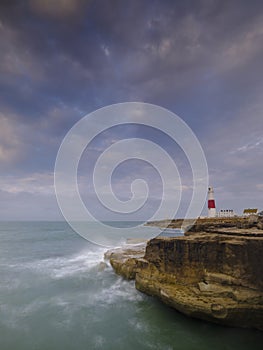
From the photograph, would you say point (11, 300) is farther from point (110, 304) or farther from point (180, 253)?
point (180, 253)

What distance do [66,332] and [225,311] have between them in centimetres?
845

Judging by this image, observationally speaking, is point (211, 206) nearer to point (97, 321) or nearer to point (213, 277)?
point (213, 277)

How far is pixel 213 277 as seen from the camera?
11.2 m

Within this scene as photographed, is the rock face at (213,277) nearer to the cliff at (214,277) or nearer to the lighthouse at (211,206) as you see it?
the cliff at (214,277)

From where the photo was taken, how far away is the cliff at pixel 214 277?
1012cm

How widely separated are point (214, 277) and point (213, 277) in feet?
0.18

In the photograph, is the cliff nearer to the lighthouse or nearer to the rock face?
the rock face

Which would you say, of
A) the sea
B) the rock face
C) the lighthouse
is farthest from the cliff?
the lighthouse

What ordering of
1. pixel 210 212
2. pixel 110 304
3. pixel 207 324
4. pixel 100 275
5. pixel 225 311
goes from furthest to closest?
pixel 210 212 < pixel 100 275 < pixel 110 304 < pixel 207 324 < pixel 225 311

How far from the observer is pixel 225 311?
1005cm

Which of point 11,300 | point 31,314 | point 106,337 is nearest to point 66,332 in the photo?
point 106,337

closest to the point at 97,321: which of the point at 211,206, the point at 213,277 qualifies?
the point at 213,277

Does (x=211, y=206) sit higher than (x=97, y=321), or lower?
higher

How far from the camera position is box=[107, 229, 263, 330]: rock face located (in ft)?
33.2
